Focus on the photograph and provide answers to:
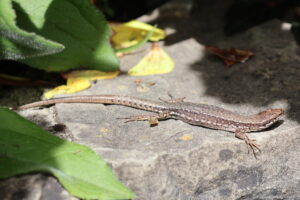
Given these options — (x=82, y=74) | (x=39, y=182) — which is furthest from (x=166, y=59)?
(x=39, y=182)

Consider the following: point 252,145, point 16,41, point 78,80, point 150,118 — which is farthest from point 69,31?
point 252,145

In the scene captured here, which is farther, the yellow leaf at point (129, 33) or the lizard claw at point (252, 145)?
the yellow leaf at point (129, 33)

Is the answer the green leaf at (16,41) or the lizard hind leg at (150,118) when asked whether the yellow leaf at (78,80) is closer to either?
the green leaf at (16,41)

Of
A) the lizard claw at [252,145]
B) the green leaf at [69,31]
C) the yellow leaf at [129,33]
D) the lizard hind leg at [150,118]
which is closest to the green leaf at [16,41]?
the green leaf at [69,31]

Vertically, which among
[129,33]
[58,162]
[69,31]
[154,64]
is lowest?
[58,162]

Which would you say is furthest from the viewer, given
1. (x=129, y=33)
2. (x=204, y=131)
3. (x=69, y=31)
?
(x=129, y=33)

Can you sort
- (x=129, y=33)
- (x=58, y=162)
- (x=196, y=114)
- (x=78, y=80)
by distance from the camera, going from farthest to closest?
(x=129, y=33)
(x=78, y=80)
(x=196, y=114)
(x=58, y=162)

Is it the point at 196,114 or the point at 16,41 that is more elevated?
the point at 16,41

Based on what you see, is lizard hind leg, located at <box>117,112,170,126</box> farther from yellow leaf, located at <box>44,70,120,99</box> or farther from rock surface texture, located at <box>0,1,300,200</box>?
yellow leaf, located at <box>44,70,120,99</box>

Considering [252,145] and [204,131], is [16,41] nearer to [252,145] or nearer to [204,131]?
[204,131]
